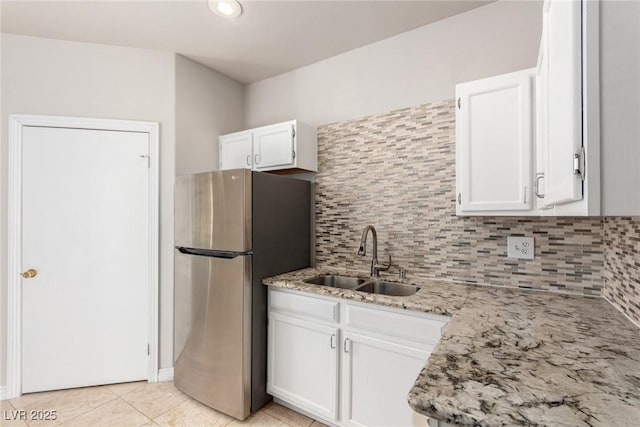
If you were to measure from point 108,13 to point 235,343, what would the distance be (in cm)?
230

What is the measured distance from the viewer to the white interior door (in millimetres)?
2195

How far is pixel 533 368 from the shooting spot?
80 centimetres

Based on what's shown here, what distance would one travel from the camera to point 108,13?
1979 millimetres

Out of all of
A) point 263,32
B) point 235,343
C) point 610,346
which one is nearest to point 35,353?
point 235,343

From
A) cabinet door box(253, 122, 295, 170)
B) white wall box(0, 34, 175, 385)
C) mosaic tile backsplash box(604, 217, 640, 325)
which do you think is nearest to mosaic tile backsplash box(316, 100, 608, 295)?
mosaic tile backsplash box(604, 217, 640, 325)

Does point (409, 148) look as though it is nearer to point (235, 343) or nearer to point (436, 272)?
point (436, 272)

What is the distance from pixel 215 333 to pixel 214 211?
82 cm

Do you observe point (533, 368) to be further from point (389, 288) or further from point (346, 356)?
point (389, 288)

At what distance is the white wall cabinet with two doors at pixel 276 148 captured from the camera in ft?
7.82

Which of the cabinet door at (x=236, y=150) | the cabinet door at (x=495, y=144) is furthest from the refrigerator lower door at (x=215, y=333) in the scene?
the cabinet door at (x=495, y=144)

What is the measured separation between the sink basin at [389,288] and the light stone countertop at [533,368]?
0.52m

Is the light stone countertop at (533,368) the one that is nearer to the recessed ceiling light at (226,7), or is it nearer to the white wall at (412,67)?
the white wall at (412,67)

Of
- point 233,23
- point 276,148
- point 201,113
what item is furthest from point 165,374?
point 233,23

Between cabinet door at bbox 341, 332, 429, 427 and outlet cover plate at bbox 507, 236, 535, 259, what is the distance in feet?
2.76
